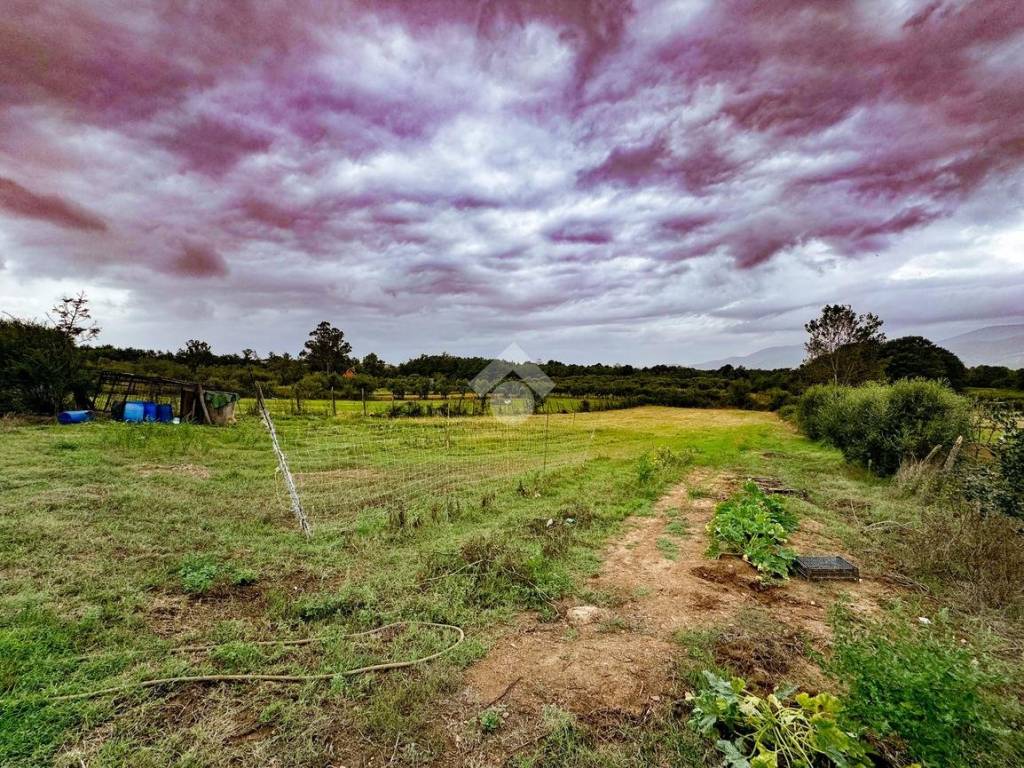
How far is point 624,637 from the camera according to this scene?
152 inches

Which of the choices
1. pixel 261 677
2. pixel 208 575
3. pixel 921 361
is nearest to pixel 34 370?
pixel 208 575

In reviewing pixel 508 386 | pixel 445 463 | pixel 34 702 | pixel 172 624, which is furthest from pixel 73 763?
pixel 508 386

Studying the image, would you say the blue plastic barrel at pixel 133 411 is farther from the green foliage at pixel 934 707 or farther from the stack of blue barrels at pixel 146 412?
the green foliage at pixel 934 707

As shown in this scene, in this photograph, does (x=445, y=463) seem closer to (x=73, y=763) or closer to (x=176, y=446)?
(x=176, y=446)

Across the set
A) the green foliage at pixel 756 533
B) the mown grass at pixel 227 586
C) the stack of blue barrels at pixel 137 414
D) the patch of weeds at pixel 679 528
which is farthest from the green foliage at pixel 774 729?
the stack of blue barrels at pixel 137 414

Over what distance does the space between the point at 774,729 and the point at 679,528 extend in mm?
4671

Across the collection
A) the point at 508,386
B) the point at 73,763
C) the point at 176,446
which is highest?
the point at 508,386

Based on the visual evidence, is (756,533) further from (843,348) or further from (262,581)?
(843,348)

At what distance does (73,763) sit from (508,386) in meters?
18.9

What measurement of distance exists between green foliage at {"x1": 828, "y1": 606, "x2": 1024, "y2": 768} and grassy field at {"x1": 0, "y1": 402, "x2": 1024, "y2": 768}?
3.66 feet

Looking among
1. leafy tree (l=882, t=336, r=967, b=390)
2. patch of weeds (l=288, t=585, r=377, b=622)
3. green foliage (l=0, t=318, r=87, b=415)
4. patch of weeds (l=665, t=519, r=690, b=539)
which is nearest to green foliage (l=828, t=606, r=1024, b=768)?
patch of weeds (l=665, t=519, r=690, b=539)

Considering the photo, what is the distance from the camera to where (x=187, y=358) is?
5322 centimetres

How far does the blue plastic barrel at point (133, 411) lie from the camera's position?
15.7 metres

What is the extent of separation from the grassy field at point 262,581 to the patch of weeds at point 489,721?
0.37 meters
